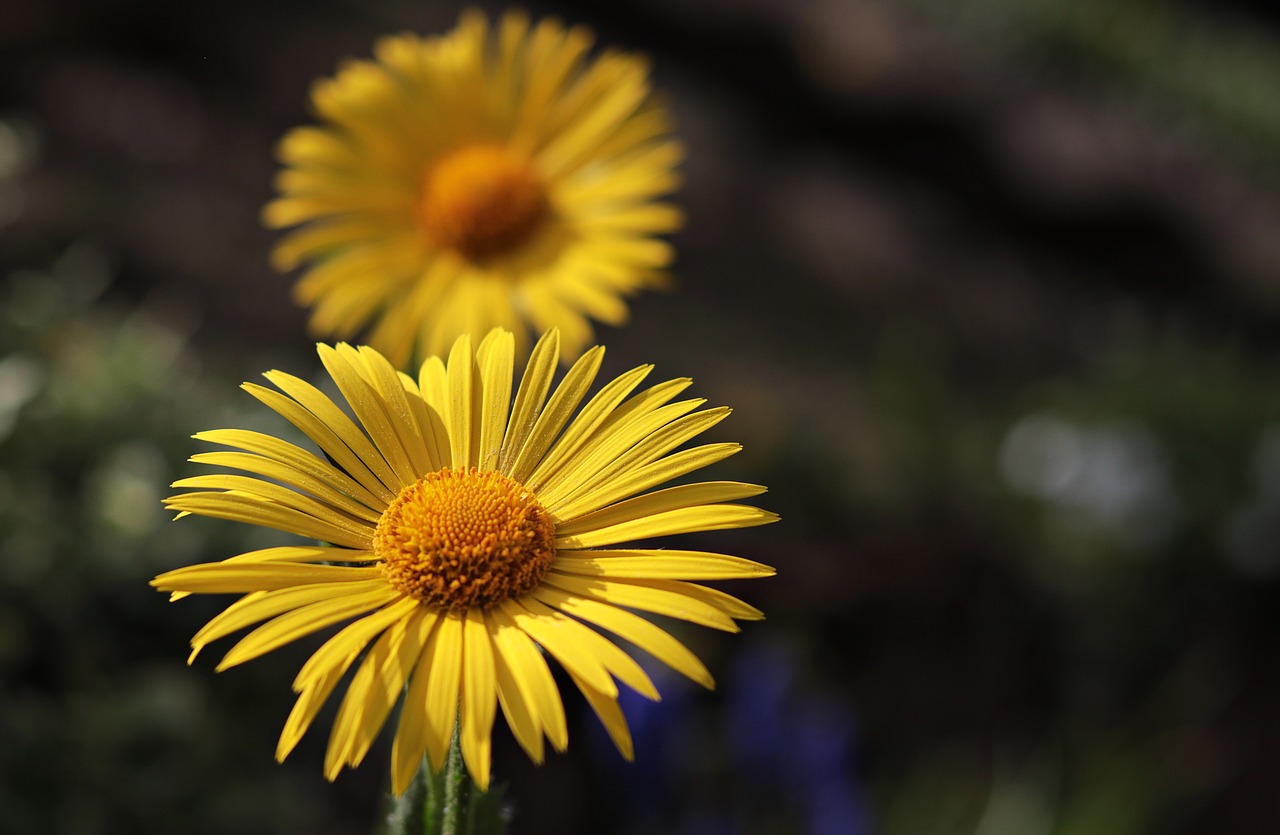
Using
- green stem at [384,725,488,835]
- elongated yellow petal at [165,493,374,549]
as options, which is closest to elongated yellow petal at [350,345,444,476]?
elongated yellow petal at [165,493,374,549]

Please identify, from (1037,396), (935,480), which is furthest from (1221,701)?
(1037,396)

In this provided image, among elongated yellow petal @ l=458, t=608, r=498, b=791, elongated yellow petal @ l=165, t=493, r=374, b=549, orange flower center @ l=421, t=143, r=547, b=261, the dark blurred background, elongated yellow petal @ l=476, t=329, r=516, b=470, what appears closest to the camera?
elongated yellow petal @ l=458, t=608, r=498, b=791

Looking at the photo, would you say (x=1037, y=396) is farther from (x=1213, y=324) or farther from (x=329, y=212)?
(x=329, y=212)

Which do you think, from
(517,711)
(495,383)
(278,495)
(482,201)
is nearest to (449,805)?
(517,711)

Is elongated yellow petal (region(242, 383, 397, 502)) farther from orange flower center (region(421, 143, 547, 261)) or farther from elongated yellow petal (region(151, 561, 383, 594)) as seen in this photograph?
orange flower center (region(421, 143, 547, 261))

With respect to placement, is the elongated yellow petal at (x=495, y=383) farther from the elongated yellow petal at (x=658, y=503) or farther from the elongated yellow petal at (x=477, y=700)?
the elongated yellow petal at (x=477, y=700)

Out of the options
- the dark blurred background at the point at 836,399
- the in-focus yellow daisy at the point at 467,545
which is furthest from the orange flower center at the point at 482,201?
the in-focus yellow daisy at the point at 467,545

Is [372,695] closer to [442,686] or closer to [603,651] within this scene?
[442,686]
